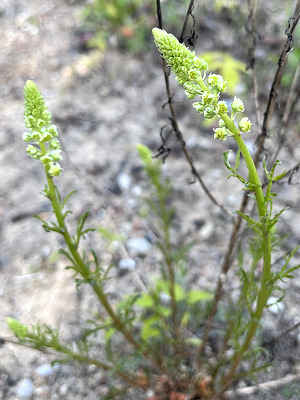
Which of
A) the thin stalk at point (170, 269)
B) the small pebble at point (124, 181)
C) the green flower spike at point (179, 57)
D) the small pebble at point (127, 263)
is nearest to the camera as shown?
the green flower spike at point (179, 57)

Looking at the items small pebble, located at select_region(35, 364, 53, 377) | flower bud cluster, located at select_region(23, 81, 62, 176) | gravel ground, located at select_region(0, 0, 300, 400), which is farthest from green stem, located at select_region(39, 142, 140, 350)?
small pebble, located at select_region(35, 364, 53, 377)

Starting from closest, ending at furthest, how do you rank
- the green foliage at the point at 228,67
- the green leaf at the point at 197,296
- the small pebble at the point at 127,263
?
the green leaf at the point at 197,296, the small pebble at the point at 127,263, the green foliage at the point at 228,67

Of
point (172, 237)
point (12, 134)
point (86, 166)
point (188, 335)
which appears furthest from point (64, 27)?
point (188, 335)

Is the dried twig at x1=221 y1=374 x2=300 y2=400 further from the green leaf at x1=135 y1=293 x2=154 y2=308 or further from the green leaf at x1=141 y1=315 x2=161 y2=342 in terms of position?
the green leaf at x1=135 y1=293 x2=154 y2=308

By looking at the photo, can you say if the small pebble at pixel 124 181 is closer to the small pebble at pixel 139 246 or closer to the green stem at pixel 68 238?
the small pebble at pixel 139 246

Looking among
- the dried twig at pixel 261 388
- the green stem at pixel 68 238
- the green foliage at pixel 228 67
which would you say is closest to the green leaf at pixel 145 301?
the green stem at pixel 68 238

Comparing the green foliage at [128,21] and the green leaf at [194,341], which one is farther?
the green foliage at [128,21]

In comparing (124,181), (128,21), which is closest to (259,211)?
(124,181)

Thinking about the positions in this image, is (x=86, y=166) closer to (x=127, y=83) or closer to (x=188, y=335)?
(x=127, y=83)
